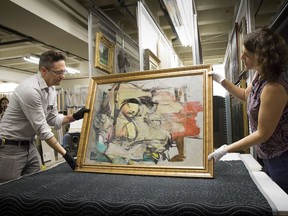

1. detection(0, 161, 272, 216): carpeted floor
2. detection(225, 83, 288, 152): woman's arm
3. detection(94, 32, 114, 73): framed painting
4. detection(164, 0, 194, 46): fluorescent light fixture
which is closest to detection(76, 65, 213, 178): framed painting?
detection(0, 161, 272, 216): carpeted floor

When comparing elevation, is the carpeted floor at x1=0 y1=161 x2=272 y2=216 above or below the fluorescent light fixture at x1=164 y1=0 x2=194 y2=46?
below

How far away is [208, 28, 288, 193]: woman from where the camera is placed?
0.86 meters

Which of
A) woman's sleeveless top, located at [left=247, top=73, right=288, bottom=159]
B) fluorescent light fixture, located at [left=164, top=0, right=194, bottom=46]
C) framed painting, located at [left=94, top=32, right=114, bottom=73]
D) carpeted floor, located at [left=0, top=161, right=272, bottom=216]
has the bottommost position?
carpeted floor, located at [left=0, top=161, right=272, bottom=216]

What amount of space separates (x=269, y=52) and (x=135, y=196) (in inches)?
29.3

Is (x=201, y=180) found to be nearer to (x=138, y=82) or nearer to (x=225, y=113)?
(x=138, y=82)

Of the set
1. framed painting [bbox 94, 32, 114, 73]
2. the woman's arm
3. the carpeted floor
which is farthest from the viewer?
framed painting [bbox 94, 32, 114, 73]

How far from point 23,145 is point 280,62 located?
138 cm

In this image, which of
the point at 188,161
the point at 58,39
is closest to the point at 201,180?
the point at 188,161

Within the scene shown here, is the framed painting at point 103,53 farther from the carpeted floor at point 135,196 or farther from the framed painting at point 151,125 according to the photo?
the carpeted floor at point 135,196

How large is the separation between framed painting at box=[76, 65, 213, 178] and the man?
5.2 inches

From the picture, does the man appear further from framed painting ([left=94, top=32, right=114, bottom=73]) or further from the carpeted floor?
framed painting ([left=94, top=32, right=114, bottom=73])

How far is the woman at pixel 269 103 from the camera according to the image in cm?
86

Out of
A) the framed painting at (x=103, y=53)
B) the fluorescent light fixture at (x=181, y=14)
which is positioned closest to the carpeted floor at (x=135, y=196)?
the framed painting at (x=103, y=53)

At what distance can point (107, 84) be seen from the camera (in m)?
1.33
